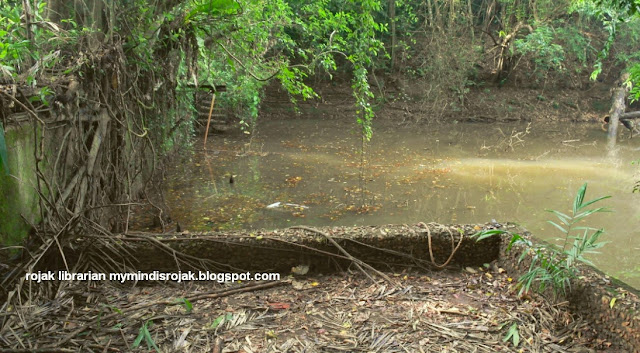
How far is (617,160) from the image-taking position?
403 inches

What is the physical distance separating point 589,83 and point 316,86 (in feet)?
34.7

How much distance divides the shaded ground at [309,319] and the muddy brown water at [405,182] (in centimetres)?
263

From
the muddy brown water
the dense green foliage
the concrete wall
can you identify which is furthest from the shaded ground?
the muddy brown water

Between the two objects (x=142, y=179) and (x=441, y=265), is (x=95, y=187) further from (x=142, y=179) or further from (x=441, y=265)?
(x=441, y=265)

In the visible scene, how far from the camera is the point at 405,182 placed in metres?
8.10

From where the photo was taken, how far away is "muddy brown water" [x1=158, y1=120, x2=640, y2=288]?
20.1 feet

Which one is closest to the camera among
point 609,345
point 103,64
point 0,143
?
point 0,143

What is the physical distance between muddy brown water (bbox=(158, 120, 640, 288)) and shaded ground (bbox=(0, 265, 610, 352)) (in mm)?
2633

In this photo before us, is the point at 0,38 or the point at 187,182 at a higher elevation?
the point at 0,38

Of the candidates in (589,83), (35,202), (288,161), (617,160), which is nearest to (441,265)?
(35,202)

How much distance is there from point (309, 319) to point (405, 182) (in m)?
5.67

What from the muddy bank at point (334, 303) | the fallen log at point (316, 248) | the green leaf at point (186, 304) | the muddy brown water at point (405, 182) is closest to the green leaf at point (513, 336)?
the muddy bank at point (334, 303)

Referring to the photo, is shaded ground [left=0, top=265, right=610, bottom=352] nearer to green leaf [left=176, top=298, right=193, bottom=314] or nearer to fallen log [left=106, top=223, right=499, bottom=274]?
green leaf [left=176, top=298, right=193, bottom=314]

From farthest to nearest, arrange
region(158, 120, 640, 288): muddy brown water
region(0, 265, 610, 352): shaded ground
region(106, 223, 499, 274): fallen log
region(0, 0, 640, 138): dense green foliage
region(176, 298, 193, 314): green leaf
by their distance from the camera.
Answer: region(158, 120, 640, 288): muddy brown water, region(0, 0, 640, 138): dense green foliage, region(106, 223, 499, 274): fallen log, region(176, 298, 193, 314): green leaf, region(0, 265, 610, 352): shaded ground
